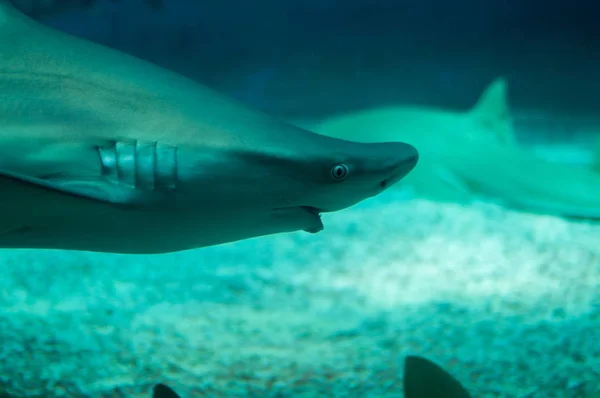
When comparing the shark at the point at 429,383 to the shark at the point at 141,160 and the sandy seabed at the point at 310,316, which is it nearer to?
the sandy seabed at the point at 310,316

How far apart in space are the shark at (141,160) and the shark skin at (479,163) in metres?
2.90

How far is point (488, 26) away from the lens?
21.6ft

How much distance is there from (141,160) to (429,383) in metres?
0.94

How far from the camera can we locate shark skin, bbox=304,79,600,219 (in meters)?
4.03

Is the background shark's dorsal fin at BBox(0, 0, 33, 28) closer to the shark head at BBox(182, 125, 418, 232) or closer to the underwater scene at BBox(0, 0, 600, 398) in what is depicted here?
the underwater scene at BBox(0, 0, 600, 398)

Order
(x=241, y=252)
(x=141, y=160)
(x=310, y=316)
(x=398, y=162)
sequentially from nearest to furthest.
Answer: (x=141, y=160) → (x=398, y=162) → (x=310, y=316) → (x=241, y=252)

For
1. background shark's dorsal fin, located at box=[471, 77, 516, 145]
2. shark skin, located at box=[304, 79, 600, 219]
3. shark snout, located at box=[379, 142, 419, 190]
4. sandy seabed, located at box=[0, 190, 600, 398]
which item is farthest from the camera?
background shark's dorsal fin, located at box=[471, 77, 516, 145]

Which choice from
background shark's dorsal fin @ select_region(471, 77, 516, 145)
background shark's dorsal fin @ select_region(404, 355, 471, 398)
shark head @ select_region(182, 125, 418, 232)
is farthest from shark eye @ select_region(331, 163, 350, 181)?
background shark's dorsal fin @ select_region(471, 77, 516, 145)

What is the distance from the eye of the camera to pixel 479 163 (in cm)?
493

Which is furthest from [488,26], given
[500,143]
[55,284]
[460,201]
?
[55,284]

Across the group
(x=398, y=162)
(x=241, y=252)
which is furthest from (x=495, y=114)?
(x=398, y=162)

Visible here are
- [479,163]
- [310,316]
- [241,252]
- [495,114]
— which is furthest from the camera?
[495,114]

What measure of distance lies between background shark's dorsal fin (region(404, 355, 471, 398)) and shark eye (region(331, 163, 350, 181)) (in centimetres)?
57

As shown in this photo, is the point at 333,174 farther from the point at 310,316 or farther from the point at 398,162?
the point at 310,316
